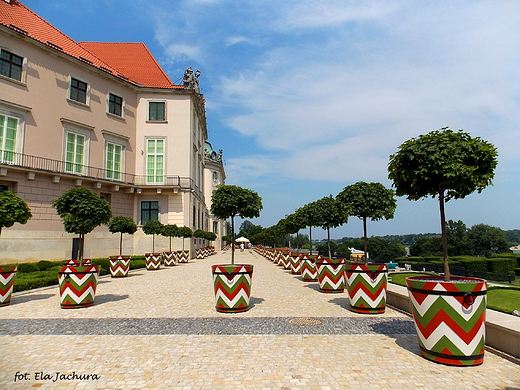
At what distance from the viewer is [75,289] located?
881 centimetres

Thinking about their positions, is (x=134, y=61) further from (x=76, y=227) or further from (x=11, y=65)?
(x=76, y=227)

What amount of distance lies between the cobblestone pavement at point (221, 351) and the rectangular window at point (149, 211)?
80.6ft

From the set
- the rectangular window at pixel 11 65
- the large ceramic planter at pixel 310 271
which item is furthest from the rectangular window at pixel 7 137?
the large ceramic planter at pixel 310 271

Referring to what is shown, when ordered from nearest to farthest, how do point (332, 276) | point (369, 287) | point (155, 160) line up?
point (369, 287), point (332, 276), point (155, 160)

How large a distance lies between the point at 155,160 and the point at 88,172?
21.5ft

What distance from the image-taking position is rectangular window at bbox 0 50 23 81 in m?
23.2

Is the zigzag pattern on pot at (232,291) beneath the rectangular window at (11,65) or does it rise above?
beneath

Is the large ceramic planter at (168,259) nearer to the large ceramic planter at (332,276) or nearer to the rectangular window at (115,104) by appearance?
the rectangular window at (115,104)

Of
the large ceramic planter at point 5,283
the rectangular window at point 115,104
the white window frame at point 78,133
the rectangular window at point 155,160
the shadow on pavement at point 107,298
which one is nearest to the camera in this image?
the large ceramic planter at point 5,283

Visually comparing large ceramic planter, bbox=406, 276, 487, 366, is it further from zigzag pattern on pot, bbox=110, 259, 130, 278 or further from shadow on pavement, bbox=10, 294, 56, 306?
zigzag pattern on pot, bbox=110, 259, 130, 278

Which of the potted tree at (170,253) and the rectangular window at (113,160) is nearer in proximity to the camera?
the potted tree at (170,253)

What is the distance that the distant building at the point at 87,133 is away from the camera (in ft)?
78.3

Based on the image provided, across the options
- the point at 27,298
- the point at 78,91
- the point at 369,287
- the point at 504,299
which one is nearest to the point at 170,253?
the point at 27,298

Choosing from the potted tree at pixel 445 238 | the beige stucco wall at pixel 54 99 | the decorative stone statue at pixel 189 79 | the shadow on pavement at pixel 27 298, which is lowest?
the shadow on pavement at pixel 27 298
